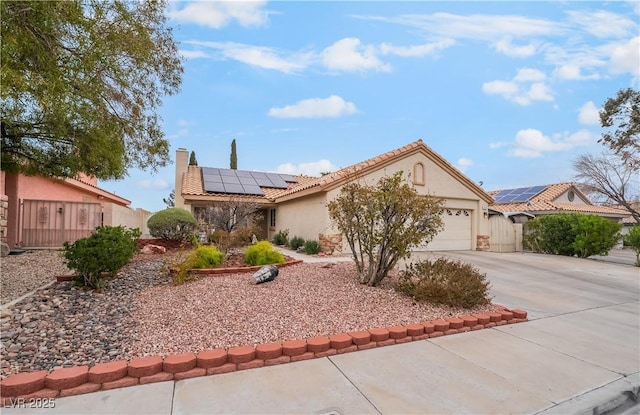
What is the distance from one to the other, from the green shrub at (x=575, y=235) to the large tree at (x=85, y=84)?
1635 cm

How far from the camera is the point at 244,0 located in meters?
7.88

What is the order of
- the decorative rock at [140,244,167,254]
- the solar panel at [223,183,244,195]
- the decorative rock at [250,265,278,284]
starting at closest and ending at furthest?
the decorative rock at [250,265,278,284] < the decorative rock at [140,244,167,254] < the solar panel at [223,183,244,195]

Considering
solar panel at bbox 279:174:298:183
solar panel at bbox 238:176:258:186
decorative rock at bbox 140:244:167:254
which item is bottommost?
decorative rock at bbox 140:244:167:254

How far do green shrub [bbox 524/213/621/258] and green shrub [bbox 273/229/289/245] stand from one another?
12180 mm

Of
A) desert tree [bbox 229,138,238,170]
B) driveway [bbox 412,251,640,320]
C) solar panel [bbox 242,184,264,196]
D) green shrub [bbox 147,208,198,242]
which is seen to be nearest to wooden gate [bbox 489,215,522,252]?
driveway [bbox 412,251,640,320]

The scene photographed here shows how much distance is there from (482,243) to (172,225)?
13925mm

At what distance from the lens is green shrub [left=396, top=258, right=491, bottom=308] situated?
587 cm

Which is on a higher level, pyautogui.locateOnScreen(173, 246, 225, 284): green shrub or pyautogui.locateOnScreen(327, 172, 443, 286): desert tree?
pyautogui.locateOnScreen(327, 172, 443, 286): desert tree

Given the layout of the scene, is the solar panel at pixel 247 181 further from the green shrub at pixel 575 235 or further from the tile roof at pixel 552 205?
the tile roof at pixel 552 205

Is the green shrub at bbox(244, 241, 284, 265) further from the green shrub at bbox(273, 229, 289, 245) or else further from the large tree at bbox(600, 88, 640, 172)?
the large tree at bbox(600, 88, 640, 172)

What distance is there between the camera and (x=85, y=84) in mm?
4922

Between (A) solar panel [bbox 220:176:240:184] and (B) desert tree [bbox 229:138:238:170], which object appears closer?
(A) solar panel [bbox 220:176:240:184]

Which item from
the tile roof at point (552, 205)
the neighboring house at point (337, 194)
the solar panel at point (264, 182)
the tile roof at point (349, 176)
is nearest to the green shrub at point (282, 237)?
the neighboring house at point (337, 194)

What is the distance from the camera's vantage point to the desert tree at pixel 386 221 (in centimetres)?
650
